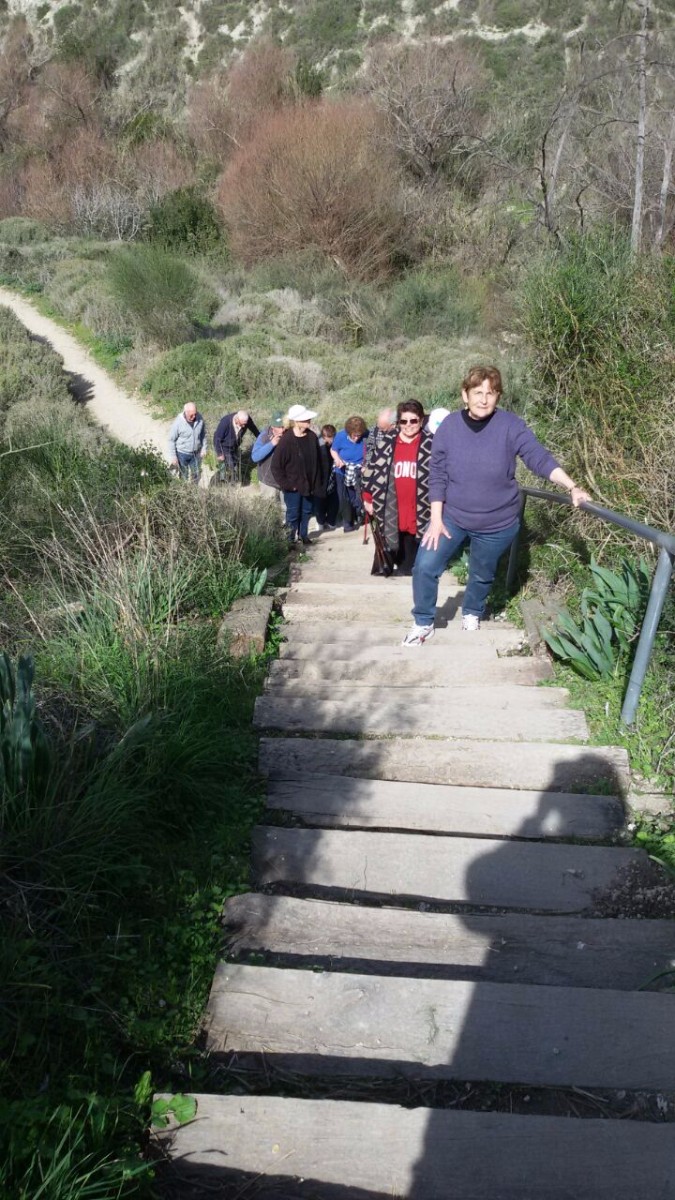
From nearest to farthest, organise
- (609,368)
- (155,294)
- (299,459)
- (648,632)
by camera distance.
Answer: (648,632) < (609,368) < (299,459) < (155,294)

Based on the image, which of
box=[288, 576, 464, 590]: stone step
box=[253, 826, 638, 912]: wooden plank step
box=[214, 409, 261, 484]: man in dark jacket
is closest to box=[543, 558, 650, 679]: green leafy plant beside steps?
box=[253, 826, 638, 912]: wooden plank step

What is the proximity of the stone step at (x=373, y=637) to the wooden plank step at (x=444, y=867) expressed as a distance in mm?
1614

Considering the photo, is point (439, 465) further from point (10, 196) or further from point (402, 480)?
point (10, 196)

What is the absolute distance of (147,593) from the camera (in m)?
4.64

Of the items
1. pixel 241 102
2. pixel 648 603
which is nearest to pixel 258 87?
pixel 241 102

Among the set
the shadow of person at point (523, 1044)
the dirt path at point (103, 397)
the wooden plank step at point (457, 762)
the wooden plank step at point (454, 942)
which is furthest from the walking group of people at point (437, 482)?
the dirt path at point (103, 397)

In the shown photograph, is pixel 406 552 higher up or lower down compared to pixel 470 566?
lower down

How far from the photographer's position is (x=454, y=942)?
9.15 ft

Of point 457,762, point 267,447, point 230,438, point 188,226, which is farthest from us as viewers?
point 188,226

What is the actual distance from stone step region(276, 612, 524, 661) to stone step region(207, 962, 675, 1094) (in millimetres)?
2323

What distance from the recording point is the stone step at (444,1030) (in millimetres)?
2320

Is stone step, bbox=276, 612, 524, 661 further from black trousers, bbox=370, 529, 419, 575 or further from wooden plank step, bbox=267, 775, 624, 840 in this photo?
wooden plank step, bbox=267, 775, 624, 840

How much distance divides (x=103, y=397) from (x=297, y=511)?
10537 mm

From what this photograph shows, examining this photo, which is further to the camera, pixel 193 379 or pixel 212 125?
pixel 212 125
